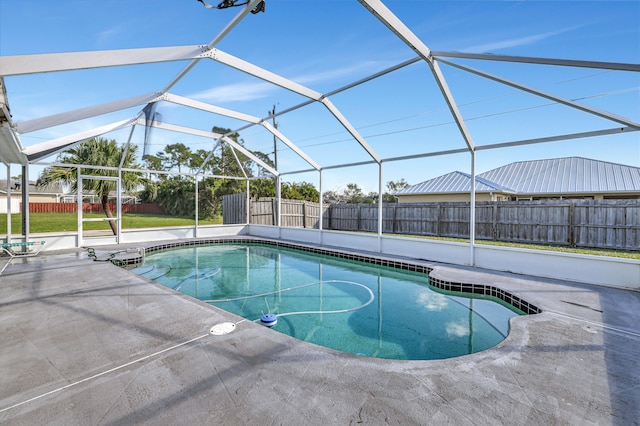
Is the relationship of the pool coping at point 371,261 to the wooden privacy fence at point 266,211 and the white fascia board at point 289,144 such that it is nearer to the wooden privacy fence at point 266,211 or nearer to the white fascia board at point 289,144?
the wooden privacy fence at point 266,211

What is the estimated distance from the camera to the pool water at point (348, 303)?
3.71 m

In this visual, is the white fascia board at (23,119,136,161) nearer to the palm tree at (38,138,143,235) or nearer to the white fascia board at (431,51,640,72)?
the palm tree at (38,138,143,235)

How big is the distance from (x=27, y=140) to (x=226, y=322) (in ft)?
19.6

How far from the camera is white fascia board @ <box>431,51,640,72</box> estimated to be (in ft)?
10.2

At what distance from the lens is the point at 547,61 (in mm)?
3537

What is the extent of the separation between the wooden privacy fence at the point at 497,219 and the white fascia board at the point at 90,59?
9.20 m

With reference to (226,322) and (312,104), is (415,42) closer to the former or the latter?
(312,104)

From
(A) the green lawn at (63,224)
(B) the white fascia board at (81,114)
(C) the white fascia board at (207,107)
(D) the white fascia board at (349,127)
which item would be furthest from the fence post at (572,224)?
(A) the green lawn at (63,224)

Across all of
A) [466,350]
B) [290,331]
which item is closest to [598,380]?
[466,350]

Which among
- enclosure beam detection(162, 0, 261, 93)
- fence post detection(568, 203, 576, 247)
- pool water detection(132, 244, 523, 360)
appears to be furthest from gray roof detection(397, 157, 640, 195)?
enclosure beam detection(162, 0, 261, 93)

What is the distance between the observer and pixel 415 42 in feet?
13.5

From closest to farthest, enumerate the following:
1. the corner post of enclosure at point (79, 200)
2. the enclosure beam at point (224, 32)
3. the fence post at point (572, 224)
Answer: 1. the enclosure beam at point (224, 32)
2. the corner post of enclosure at point (79, 200)
3. the fence post at point (572, 224)

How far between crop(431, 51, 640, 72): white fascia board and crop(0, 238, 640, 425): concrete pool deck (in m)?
2.74

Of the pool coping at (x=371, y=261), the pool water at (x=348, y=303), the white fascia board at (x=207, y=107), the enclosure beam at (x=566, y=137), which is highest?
the white fascia board at (x=207, y=107)
